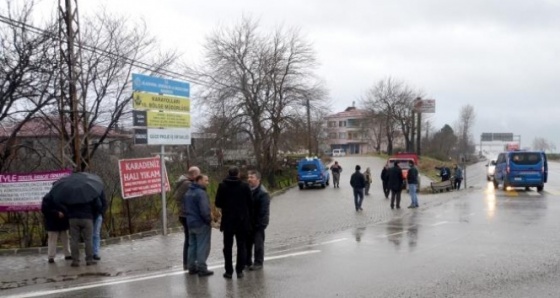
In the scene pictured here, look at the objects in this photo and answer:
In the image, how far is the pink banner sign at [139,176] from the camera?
13367 millimetres

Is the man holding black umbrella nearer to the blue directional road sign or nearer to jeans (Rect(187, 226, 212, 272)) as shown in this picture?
jeans (Rect(187, 226, 212, 272))

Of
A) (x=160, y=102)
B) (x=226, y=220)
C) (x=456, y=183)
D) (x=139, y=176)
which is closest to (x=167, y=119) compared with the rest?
(x=160, y=102)

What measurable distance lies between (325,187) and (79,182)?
2754 centimetres

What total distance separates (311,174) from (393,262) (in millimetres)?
25885

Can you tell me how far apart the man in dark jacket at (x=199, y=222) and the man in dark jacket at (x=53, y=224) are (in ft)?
9.22

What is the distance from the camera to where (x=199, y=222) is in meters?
8.75

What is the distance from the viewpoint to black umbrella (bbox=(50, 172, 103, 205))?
9805mm

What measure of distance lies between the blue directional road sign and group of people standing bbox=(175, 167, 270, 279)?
5163 mm

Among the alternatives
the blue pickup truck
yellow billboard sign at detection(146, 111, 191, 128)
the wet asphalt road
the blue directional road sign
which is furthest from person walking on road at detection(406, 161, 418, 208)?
the blue pickup truck

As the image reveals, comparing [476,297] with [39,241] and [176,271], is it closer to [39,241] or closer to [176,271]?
[176,271]

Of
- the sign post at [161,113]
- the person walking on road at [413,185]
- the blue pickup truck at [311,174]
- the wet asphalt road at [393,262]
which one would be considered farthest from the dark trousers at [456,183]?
the sign post at [161,113]

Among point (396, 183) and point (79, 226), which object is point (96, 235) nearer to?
point (79, 226)

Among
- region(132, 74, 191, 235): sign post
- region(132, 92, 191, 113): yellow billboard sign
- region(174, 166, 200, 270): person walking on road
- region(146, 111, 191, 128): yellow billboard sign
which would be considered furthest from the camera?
region(146, 111, 191, 128): yellow billboard sign

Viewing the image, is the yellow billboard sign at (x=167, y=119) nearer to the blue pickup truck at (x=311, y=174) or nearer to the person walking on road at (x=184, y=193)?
the person walking on road at (x=184, y=193)
